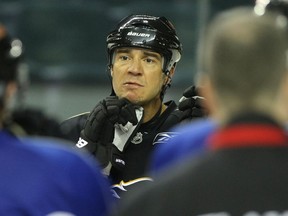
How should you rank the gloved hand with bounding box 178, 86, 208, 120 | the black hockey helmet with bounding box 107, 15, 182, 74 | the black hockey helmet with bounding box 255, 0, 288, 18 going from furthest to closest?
the black hockey helmet with bounding box 107, 15, 182, 74 < the gloved hand with bounding box 178, 86, 208, 120 < the black hockey helmet with bounding box 255, 0, 288, 18

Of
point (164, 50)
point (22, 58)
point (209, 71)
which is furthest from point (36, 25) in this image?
point (209, 71)

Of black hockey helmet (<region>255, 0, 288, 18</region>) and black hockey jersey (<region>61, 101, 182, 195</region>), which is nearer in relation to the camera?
black hockey helmet (<region>255, 0, 288, 18</region>)

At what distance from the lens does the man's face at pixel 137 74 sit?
507 cm

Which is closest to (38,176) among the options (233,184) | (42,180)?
(42,180)

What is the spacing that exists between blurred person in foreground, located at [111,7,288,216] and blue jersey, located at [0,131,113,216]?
0.55m

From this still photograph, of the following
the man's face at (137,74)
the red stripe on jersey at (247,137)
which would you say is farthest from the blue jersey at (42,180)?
the man's face at (137,74)

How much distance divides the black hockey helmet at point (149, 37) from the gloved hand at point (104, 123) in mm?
350

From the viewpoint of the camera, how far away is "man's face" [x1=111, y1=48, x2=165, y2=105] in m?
5.07

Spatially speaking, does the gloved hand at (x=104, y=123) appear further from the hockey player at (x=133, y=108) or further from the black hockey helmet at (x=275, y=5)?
the black hockey helmet at (x=275, y=5)

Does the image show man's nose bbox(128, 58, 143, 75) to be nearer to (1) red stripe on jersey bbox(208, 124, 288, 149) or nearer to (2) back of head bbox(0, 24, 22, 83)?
(2) back of head bbox(0, 24, 22, 83)

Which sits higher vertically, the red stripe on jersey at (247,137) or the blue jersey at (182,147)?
the red stripe on jersey at (247,137)

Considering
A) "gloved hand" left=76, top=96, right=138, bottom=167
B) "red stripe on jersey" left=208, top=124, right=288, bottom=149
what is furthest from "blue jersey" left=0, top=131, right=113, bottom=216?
"gloved hand" left=76, top=96, right=138, bottom=167

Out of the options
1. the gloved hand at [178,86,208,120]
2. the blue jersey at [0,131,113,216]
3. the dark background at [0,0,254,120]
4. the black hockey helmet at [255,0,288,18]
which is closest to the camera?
the blue jersey at [0,131,113,216]

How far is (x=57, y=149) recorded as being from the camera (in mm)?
2871
